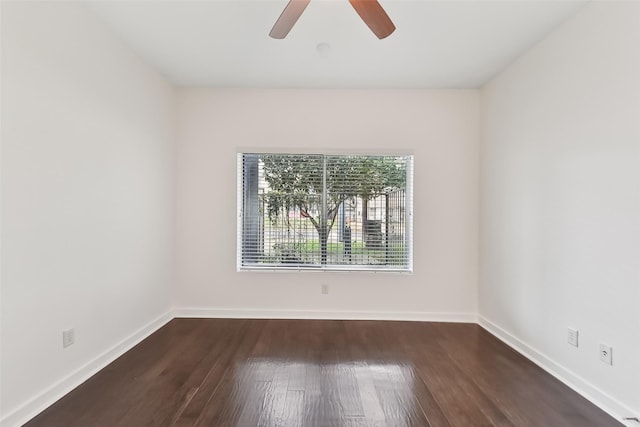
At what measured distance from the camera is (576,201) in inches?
86.1

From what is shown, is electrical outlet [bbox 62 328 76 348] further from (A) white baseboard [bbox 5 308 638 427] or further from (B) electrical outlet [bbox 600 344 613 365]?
(B) electrical outlet [bbox 600 344 613 365]

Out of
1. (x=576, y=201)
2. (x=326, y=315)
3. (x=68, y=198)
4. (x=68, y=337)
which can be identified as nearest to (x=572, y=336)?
(x=576, y=201)

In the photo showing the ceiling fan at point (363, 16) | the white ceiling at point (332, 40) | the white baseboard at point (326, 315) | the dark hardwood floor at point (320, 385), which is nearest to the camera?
the ceiling fan at point (363, 16)

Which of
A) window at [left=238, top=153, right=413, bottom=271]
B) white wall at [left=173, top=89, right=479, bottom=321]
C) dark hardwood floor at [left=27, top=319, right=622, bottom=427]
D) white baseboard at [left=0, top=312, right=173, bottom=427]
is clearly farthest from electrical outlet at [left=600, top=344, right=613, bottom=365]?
white baseboard at [left=0, top=312, right=173, bottom=427]

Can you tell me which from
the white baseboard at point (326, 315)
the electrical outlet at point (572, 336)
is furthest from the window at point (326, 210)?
the electrical outlet at point (572, 336)

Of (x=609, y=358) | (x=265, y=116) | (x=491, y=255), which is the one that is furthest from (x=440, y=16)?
(x=609, y=358)

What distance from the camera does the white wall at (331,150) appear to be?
3.50m

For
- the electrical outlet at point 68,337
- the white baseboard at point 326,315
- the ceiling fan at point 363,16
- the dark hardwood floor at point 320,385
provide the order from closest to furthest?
the ceiling fan at point 363,16
the dark hardwood floor at point 320,385
the electrical outlet at point 68,337
the white baseboard at point 326,315

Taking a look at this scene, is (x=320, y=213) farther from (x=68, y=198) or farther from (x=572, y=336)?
(x=572, y=336)

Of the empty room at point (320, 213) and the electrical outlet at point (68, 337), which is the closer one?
the empty room at point (320, 213)

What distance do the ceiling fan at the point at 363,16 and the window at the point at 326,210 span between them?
5.67 feet

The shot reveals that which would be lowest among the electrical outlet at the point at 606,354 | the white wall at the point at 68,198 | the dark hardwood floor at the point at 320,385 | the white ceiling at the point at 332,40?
the dark hardwood floor at the point at 320,385

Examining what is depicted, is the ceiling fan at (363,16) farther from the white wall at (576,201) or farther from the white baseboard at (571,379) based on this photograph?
the white baseboard at (571,379)

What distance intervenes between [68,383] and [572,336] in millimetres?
3542
